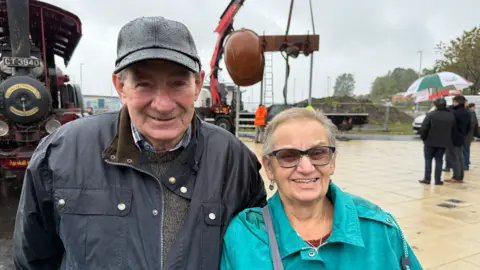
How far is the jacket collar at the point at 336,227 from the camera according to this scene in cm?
145

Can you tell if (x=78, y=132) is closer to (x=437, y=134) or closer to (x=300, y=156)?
(x=300, y=156)

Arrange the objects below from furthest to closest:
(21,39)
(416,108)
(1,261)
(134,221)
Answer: (416,108) → (21,39) → (1,261) → (134,221)

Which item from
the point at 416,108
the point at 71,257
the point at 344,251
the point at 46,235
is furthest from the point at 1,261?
the point at 416,108

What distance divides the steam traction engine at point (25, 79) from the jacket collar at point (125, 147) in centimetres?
430

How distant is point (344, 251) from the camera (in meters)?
1.46

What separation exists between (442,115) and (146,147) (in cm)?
732

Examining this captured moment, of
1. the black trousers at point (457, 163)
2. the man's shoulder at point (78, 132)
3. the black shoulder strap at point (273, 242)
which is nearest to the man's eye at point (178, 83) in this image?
the man's shoulder at point (78, 132)

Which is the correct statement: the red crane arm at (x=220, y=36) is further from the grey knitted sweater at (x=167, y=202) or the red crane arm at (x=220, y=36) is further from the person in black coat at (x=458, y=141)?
the grey knitted sweater at (x=167, y=202)

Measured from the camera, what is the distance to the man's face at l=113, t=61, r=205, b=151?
1.42m

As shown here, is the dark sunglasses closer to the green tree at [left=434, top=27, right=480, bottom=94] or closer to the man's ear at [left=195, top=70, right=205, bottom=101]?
the man's ear at [left=195, top=70, right=205, bottom=101]

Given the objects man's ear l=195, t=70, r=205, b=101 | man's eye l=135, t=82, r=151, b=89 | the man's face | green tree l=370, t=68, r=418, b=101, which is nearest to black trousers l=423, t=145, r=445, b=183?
man's ear l=195, t=70, r=205, b=101

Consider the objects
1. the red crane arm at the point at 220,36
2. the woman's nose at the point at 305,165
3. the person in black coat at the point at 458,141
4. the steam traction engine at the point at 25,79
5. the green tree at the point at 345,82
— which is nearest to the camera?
the woman's nose at the point at 305,165

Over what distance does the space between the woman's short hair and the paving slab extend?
12 cm

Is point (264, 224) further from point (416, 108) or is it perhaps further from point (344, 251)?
point (416, 108)
